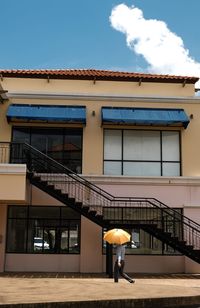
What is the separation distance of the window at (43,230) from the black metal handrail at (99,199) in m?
1.00

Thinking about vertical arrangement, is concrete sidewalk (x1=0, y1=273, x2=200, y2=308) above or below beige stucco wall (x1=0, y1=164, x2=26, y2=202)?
below

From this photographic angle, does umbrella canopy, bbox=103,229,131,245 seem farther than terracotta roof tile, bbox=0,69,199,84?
No

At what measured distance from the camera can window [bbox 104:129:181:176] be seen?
23016mm

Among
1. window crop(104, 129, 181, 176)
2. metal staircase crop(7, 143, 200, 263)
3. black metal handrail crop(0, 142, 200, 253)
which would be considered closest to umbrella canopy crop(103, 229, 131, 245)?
metal staircase crop(7, 143, 200, 263)

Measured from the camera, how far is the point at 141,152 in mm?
23266

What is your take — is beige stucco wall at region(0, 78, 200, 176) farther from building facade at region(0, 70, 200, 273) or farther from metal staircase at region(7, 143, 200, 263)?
metal staircase at region(7, 143, 200, 263)

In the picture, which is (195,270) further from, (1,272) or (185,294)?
(185,294)

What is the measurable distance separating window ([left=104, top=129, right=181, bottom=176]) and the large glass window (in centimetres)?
131

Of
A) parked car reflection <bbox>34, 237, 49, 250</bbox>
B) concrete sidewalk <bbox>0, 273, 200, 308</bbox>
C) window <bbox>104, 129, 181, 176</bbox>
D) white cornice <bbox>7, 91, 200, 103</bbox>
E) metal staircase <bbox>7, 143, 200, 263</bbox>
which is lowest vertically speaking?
concrete sidewalk <bbox>0, 273, 200, 308</bbox>

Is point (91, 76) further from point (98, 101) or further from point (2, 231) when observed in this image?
point (2, 231)

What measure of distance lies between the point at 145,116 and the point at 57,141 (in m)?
4.14

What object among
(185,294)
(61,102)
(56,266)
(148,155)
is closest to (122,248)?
(185,294)

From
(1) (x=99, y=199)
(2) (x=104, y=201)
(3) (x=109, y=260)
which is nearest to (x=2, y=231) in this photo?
(1) (x=99, y=199)

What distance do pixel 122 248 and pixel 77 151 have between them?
24.3ft
